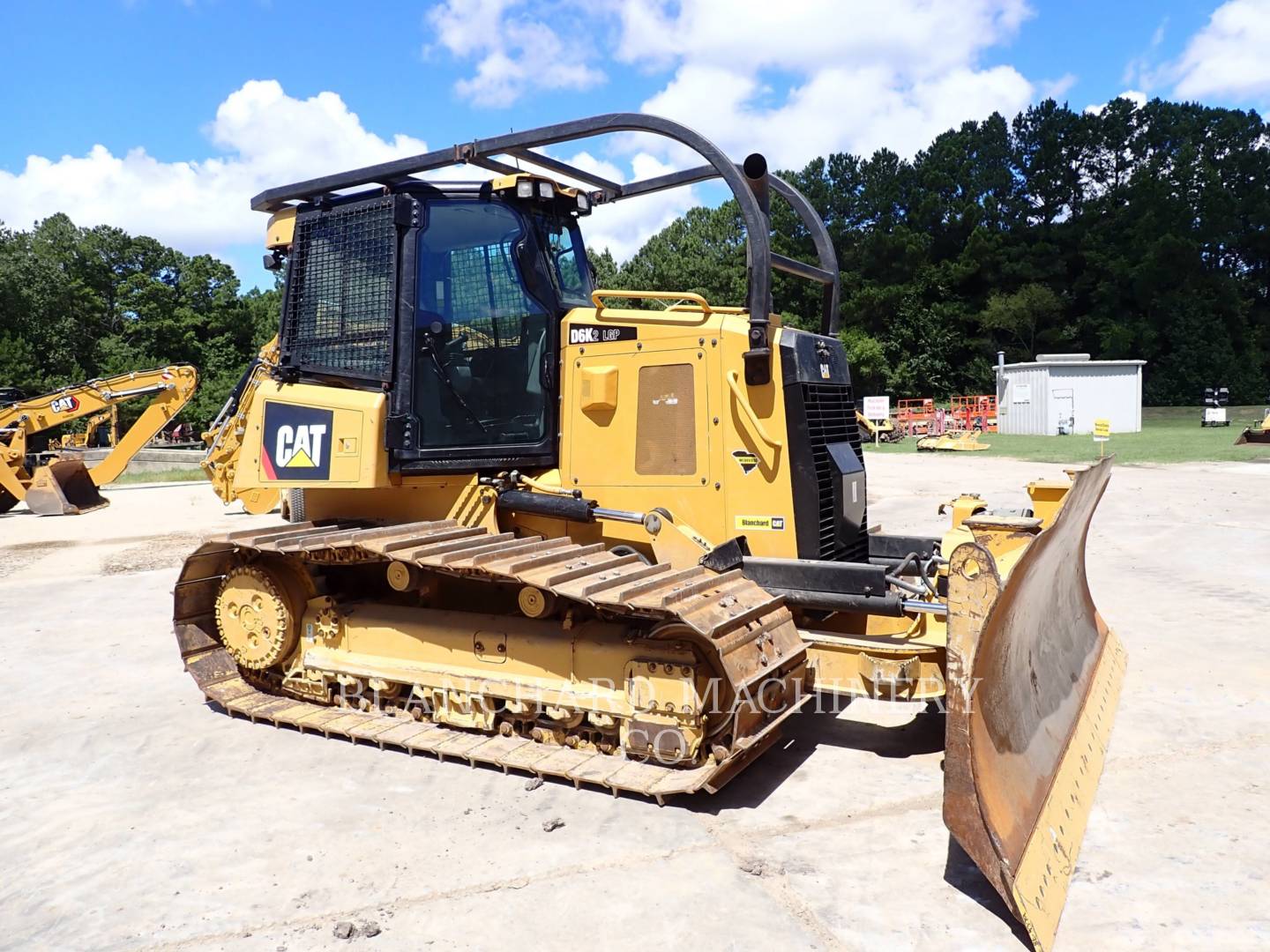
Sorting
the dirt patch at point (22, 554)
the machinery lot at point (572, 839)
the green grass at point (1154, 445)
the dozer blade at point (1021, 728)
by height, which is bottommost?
the machinery lot at point (572, 839)

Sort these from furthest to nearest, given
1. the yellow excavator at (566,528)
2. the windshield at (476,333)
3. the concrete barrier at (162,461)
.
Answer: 1. the concrete barrier at (162,461)
2. the windshield at (476,333)
3. the yellow excavator at (566,528)

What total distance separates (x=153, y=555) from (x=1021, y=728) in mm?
11814

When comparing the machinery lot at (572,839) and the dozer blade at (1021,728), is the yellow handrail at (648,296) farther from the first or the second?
the machinery lot at (572,839)

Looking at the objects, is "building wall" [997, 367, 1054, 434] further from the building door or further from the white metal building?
the building door

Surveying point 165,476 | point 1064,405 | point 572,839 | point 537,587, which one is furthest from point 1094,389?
point 572,839

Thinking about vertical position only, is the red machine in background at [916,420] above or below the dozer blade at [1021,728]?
above

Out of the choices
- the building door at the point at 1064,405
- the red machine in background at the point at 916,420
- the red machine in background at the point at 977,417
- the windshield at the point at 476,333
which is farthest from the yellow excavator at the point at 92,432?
the building door at the point at 1064,405

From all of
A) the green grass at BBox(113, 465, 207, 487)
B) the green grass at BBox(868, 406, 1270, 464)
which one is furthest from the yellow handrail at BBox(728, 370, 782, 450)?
the green grass at BBox(113, 465, 207, 487)

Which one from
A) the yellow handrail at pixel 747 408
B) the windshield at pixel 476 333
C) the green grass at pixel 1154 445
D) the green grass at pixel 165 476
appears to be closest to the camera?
the yellow handrail at pixel 747 408

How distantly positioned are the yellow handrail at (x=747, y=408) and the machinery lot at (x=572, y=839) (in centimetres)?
170

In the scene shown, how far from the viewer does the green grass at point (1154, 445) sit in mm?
→ 23375

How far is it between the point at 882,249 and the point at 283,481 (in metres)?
54.8

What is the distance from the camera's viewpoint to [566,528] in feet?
18.5

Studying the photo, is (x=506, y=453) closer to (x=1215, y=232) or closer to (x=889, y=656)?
(x=889, y=656)
